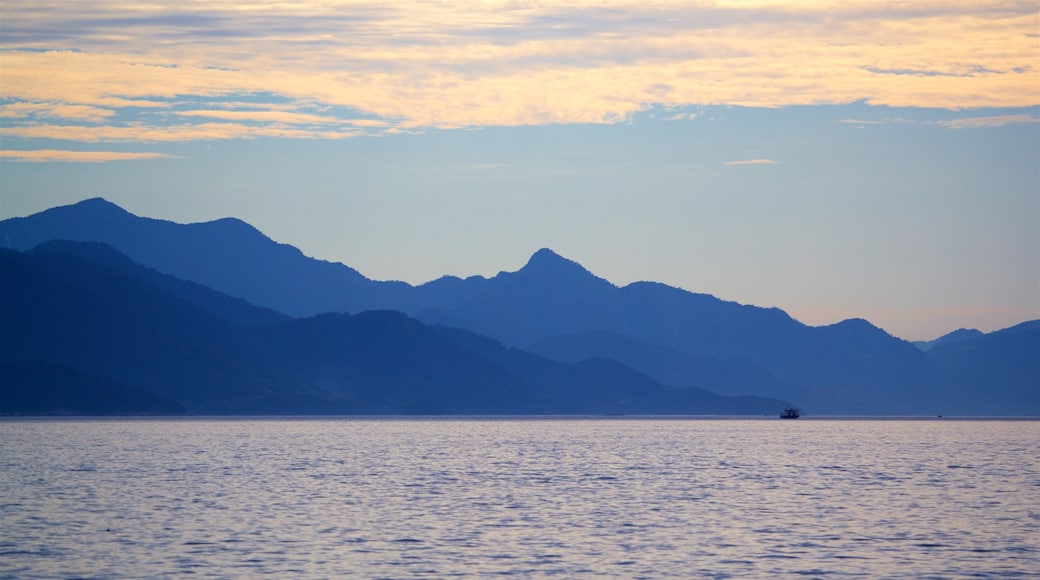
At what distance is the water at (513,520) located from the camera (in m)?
62.4

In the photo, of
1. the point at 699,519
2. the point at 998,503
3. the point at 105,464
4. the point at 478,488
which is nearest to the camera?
the point at 699,519

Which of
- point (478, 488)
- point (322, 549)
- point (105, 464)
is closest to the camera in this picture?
point (322, 549)

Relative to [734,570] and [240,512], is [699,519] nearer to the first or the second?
[734,570]

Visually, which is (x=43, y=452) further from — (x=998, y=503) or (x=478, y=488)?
(x=998, y=503)

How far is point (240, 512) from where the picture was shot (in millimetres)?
86250

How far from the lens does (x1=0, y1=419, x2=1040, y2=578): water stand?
62375mm

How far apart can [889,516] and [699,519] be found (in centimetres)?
1281

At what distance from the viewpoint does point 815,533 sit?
2958 inches

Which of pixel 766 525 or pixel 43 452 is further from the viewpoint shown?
pixel 43 452

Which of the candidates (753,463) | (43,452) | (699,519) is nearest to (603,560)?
(699,519)

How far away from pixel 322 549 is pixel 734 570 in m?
20.7

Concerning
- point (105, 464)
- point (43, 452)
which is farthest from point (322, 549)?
point (43, 452)

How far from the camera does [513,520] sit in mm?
80875

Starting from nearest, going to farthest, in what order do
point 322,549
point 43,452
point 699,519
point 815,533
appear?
point 322,549 → point 815,533 → point 699,519 → point 43,452
